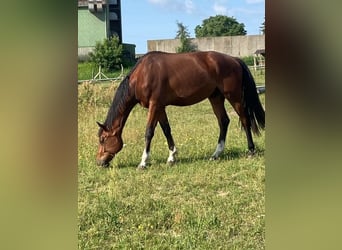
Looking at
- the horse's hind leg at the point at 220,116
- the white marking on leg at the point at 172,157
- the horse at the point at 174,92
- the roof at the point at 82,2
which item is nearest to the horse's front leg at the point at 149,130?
the horse at the point at 174,92

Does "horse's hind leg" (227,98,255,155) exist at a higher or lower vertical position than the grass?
higher

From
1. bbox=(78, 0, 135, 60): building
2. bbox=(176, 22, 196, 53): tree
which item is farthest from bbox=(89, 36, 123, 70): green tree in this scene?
bbox=(176, 22, 196, 53): tree

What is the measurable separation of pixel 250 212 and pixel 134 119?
67cm

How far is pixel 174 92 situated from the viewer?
1.75 m

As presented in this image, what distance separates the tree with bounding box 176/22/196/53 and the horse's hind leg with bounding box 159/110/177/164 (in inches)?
11.6

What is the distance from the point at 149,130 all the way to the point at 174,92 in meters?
0.21

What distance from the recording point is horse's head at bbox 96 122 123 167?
173 centimetres

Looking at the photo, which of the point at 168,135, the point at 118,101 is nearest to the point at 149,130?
the point at 168,135

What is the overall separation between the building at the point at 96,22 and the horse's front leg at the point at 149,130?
1.16 feet

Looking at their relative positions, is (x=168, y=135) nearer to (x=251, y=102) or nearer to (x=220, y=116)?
(x=220, y=116)

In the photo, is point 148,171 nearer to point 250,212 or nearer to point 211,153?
point 211,153

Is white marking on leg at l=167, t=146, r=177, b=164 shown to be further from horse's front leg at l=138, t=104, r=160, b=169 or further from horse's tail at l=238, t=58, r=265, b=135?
horse's tail at l=238, t=58, r=265, b=135

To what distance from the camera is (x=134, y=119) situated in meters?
1.80
